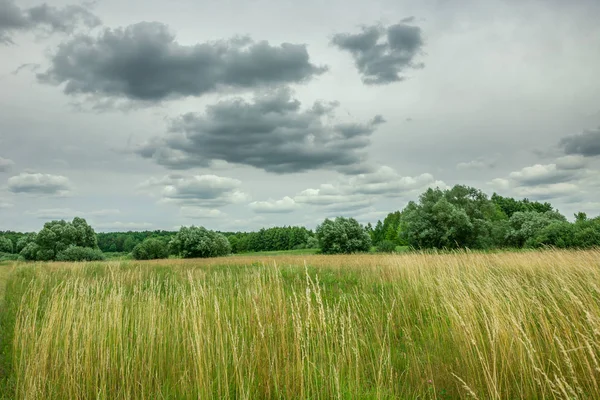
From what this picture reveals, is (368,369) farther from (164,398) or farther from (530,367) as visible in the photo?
(164,398)

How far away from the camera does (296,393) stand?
11.2ft

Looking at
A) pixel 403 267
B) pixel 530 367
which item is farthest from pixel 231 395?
pixel 403 267

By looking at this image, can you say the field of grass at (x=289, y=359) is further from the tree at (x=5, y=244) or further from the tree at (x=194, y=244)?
the tree at (x=5, y=244)

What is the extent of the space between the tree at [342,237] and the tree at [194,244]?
47.2 ft

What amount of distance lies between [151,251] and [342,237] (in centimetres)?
2860

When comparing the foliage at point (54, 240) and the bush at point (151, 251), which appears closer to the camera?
the foliage at point (54, 240)

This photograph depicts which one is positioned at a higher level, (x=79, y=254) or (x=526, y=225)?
(x=526, y=225)

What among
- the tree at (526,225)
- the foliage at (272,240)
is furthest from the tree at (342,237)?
the foliage at (272,240)

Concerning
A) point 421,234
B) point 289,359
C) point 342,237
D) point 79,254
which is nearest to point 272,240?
point 342,237

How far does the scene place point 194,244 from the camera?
46250mm

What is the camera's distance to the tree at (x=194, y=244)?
45875mm

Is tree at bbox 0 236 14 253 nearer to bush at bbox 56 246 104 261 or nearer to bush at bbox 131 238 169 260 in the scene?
bush at bbox 56 246 104 261

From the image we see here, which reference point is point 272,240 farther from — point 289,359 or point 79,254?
point 289,359

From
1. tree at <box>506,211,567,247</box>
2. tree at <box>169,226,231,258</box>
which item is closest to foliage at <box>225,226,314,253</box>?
tree at <box>169,226,231,258</box>
